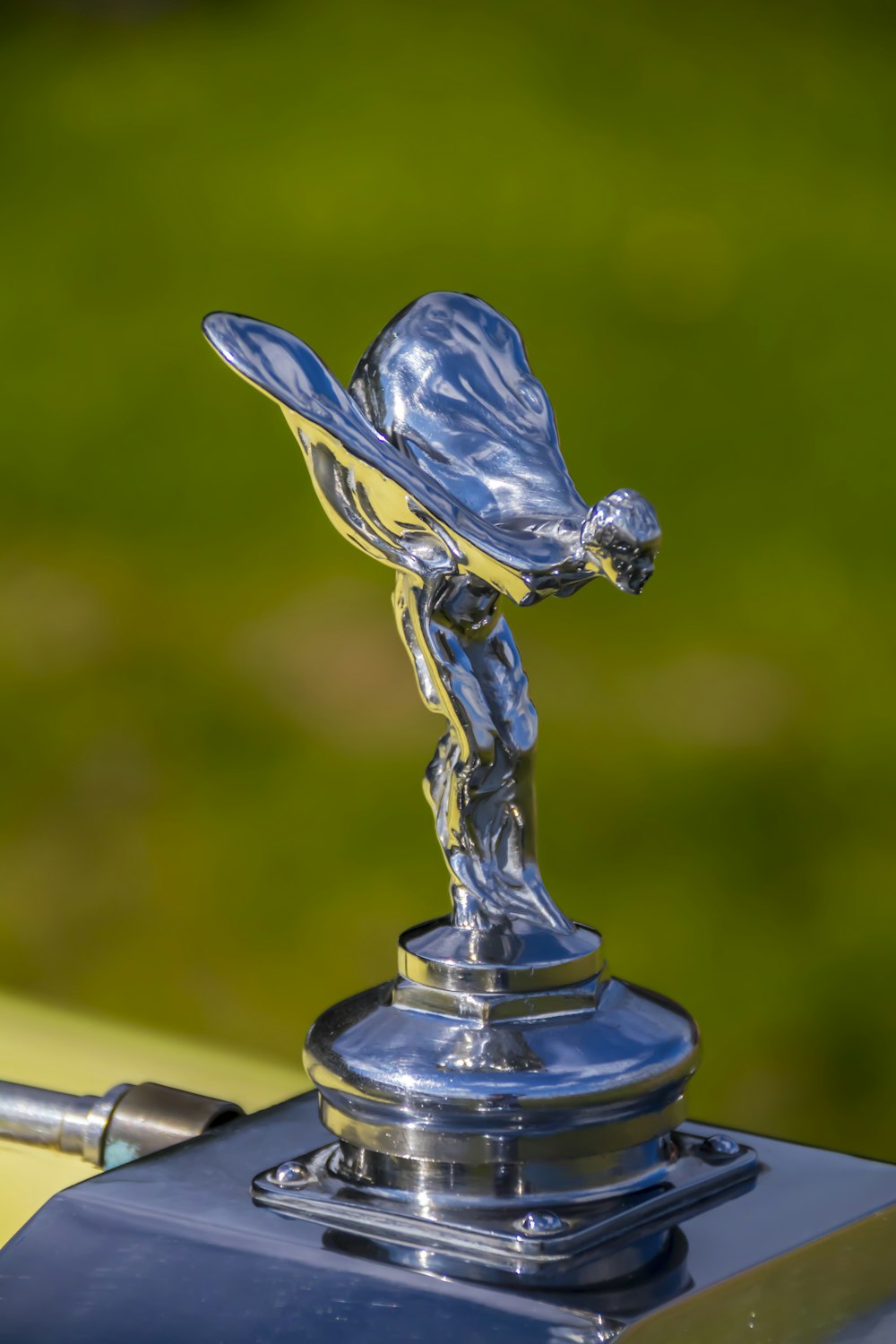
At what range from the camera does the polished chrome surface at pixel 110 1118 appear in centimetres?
53

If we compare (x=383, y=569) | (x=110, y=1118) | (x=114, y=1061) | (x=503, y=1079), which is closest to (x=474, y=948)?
(x=503, y=1079)

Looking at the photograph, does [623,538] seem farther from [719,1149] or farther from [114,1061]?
[114,1061]

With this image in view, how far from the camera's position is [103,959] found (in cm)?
230

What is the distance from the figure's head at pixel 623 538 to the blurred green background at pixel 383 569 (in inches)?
65.2

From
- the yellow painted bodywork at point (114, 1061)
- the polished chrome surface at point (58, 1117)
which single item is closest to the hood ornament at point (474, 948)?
the polished chrome surface at point (58, 1117)

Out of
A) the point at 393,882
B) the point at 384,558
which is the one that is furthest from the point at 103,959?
the point at 384,558

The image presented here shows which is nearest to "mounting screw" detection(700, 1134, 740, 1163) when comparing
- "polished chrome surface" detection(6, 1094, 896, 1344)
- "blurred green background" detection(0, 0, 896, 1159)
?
"polished chrome surface" detection(6, 1094, 896, 1344)

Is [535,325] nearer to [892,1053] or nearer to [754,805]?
[754,805]

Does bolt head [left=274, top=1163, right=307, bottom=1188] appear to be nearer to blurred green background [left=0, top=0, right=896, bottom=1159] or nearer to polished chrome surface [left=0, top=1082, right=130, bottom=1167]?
polished chrome surface [left=0, top=1082, right=130, bottom=1167]

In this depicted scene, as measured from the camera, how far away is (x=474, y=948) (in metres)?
0.42

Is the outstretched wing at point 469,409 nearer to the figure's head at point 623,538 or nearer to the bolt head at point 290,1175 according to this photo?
the figure's head at point 623,538

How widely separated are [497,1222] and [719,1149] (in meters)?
0.08

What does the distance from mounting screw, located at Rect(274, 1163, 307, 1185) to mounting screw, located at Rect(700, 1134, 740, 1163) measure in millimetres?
100

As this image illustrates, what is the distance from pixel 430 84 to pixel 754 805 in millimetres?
896
